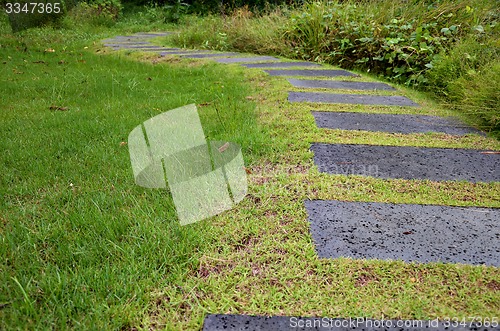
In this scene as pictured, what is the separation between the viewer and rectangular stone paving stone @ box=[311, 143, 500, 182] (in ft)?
6.07

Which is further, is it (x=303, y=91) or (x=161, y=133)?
(x=303, y=91)

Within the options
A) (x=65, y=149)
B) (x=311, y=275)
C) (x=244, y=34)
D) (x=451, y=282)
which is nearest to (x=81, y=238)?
(x=311, y=275)

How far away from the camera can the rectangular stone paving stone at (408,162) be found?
1.85m

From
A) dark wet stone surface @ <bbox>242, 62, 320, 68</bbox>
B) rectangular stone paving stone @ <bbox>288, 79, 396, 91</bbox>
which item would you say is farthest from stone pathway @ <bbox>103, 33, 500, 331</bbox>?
dark wet stone surface @ <bbox>242, 62, 320, 68</bbox>

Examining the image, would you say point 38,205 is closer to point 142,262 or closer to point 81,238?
point 81,238

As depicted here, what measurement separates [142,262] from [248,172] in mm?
773

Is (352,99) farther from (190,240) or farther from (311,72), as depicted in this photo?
(190,240)

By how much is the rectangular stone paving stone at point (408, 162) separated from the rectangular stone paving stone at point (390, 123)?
0.33 metres

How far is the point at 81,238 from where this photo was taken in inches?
52.1

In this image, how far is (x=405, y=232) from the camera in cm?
138
